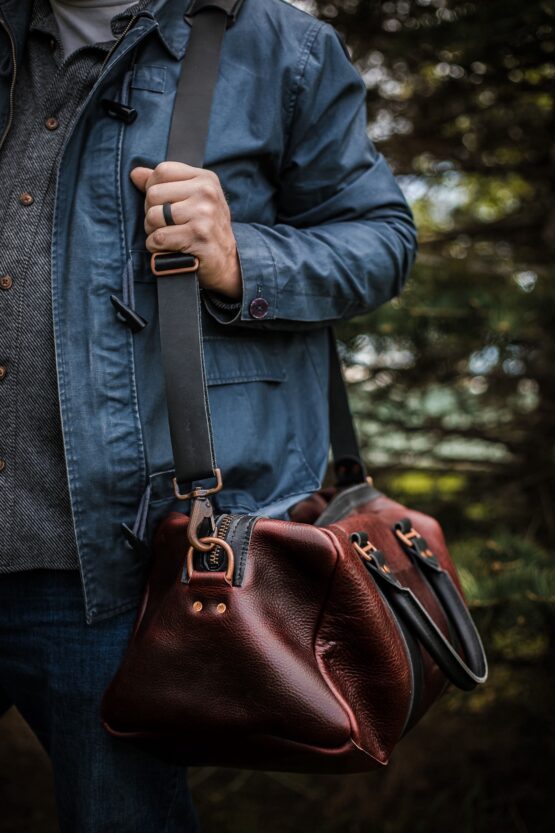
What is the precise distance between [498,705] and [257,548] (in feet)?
6.39

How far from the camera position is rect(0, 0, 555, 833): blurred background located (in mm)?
2252

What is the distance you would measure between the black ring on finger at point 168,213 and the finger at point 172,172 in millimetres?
38

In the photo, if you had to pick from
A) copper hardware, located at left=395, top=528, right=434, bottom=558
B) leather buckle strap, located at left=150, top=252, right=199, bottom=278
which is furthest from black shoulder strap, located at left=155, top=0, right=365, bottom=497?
copper hardware, located at left=395, top=528, right=434, bottom=558

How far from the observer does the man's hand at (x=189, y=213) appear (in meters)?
1.06

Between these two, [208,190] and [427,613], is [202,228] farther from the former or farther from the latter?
[427,613]

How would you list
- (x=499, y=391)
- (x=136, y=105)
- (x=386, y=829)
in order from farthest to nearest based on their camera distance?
(x=499, y=391) < (x=386, y=829) < (x=136, y=105)

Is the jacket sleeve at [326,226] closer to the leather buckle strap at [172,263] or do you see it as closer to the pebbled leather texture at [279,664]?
the leather buckle strap at [172,263]

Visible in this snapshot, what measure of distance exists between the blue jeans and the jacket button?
1.52ft

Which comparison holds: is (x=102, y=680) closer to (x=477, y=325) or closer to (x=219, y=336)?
(x=219, y=336)

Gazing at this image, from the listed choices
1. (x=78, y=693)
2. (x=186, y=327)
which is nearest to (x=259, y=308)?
(x=186, y=327)

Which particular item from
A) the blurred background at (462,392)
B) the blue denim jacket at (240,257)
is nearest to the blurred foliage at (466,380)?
the blurred background at (462,392)

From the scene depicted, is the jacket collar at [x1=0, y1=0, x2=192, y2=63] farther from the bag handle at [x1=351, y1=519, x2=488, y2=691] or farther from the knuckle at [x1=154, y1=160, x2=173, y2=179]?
the bag handle at [x1=351, y1=519, x2=488, y2=691]

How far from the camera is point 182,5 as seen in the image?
1217mm

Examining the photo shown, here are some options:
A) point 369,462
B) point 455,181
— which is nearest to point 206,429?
point 369,462
